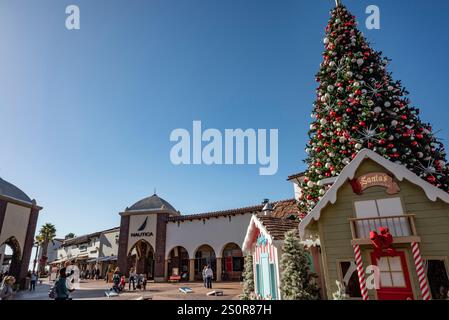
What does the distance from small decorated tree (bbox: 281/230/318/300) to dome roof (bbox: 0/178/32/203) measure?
2274 cm

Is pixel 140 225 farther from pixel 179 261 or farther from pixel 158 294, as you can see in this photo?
pixel 158 294

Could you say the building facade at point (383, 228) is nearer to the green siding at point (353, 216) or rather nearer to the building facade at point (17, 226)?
the green siding at point (353, 216)

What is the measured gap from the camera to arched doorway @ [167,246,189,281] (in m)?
25.3

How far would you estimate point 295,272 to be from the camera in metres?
7.19

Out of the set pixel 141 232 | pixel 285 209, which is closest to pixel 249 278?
pixel 285 209

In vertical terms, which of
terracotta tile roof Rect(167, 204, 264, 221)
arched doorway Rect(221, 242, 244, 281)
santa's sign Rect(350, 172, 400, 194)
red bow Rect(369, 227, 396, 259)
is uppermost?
terracotta tile roof Rect(167, 204, 264, 221)

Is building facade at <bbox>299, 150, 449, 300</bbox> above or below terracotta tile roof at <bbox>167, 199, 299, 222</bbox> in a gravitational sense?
below

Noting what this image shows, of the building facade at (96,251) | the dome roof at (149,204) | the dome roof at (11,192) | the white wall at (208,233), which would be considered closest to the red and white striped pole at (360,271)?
the white wall at (208,233)

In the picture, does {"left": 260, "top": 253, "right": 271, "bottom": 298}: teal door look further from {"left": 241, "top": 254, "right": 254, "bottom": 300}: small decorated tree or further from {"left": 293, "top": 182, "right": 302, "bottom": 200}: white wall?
{"left": 293, "top": 182, "right": 302, "bottom": 200}: white wall

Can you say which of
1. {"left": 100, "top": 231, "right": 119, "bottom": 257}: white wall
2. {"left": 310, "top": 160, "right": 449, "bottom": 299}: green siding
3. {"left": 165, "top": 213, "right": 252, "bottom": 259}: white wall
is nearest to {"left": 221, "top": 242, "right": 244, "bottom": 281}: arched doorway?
{"left": 165, "top": 213, "right": 252, "bottom": 259}: white wall

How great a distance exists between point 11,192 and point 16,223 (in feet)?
8.57
